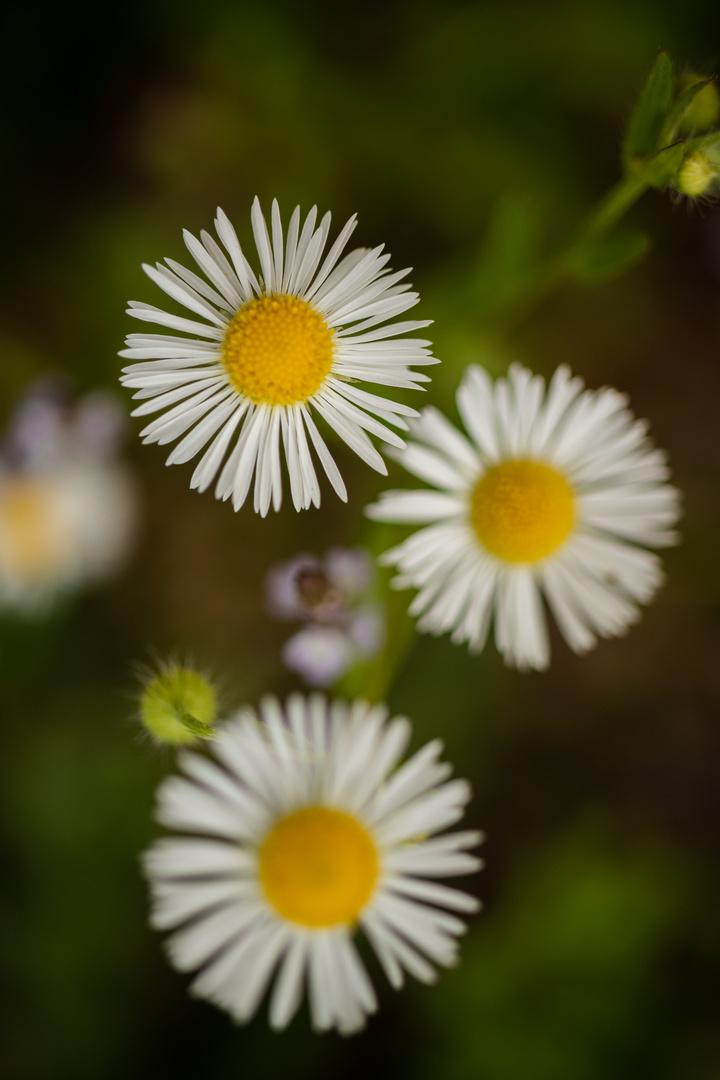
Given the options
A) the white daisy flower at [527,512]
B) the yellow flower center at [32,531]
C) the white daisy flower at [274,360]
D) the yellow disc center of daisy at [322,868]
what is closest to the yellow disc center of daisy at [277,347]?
the white daisy flower at [274,360]

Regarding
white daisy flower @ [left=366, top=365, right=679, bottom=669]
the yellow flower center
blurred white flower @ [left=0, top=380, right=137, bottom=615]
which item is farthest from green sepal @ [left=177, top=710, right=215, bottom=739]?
the yellow flower center

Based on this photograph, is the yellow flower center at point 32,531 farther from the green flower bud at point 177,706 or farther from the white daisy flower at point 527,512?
the white daisy flower at point 527,512

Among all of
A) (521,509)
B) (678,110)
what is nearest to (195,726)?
(521,509)

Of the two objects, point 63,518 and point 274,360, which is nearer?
point 274,360

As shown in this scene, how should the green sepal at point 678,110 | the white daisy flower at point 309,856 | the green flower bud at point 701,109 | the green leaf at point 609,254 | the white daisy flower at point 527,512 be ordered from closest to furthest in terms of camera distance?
the green sepal at point 678,110
the green flower bud at point 701,109
the green leaf at point 609,254
the white daisy flower at point 527,512
the white daisy flower at point 309,856

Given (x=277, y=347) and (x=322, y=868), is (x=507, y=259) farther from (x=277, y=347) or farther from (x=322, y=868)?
(x=322, y=868)

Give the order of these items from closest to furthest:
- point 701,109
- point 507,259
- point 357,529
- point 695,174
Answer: point 695,174 → point 701,109 → point 507,259 → point 357,529
